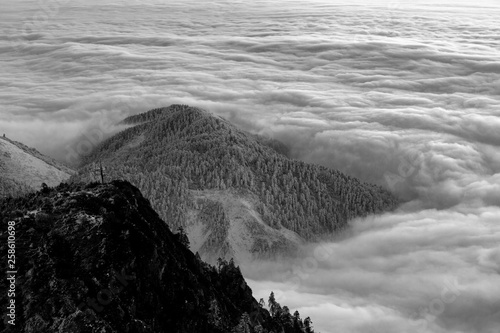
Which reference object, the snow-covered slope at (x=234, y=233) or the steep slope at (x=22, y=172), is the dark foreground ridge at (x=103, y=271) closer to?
the steep slope at (x=22, y=172)

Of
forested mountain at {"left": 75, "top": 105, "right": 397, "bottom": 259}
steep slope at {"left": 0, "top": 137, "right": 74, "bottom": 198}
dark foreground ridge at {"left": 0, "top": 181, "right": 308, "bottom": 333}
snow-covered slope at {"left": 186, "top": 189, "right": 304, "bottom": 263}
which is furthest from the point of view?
forested mountain at {"left": 75, "top": 105, "right": 397, "bottom": 259}

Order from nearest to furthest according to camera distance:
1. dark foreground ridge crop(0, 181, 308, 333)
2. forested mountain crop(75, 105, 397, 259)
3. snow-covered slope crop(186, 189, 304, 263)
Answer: dark foreground ridge crop(0, 181, 308, 333), snow-covered slope crop(186, 189, 304, 263), forested mountain crop(75, 105, 397, 259)

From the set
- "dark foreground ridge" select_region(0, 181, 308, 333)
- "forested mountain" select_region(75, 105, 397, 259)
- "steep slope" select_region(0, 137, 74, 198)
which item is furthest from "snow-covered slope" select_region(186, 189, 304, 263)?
"dark foreground ridge" select_region(0, 181, 308, 333)

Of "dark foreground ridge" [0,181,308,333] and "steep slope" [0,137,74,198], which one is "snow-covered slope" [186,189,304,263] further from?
"dark foreground ridge" [0,181,308,333]

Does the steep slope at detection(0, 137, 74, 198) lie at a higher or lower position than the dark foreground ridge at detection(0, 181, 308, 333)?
higher

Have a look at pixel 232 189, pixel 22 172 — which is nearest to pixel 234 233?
pixel 232 189

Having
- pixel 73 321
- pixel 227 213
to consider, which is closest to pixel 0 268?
pixel 73 321

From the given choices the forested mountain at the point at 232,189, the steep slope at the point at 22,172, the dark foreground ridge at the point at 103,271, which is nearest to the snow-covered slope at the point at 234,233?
the forested mountain at the point at 232,189
